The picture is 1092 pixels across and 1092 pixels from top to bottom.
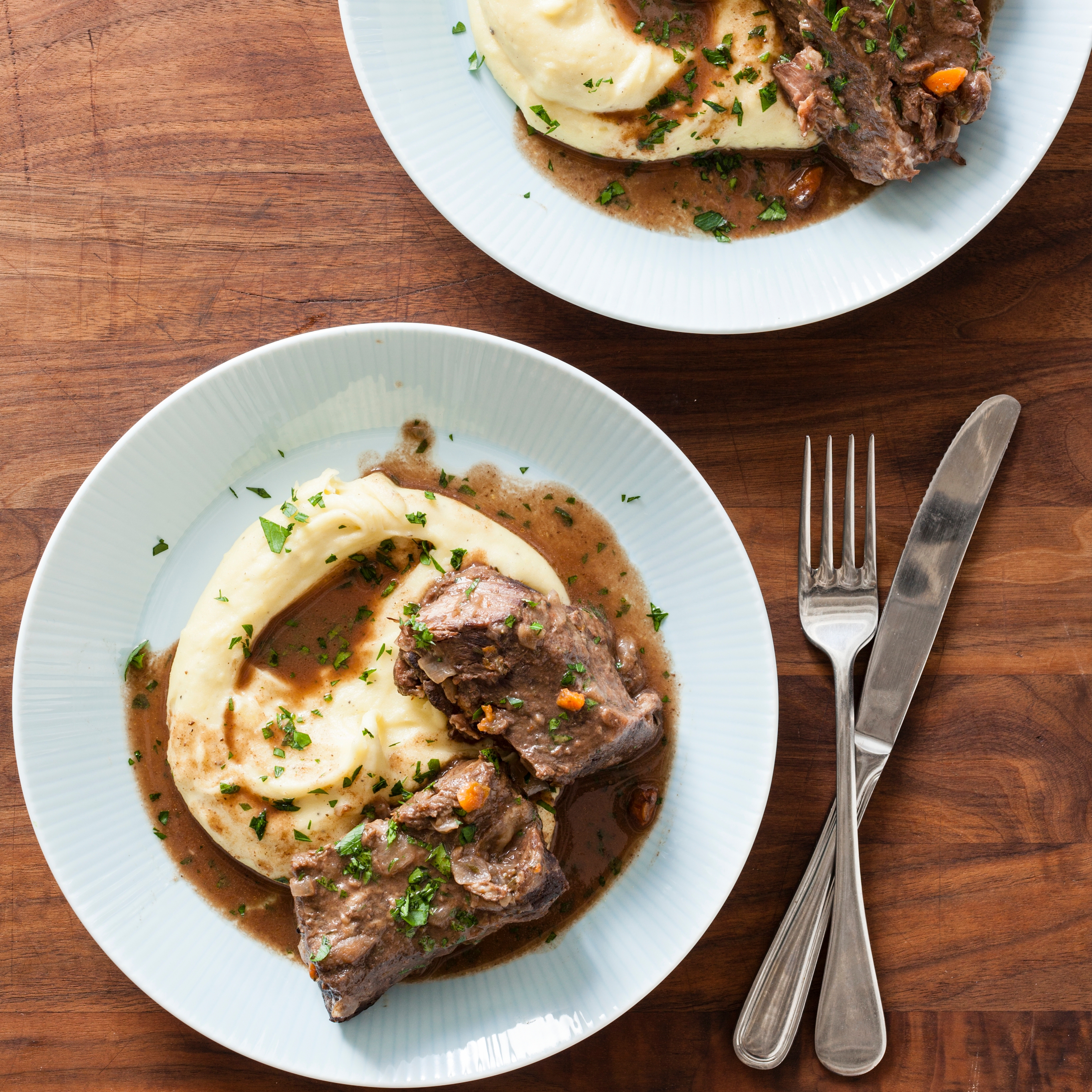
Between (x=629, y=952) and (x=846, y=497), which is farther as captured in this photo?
(x=846, y=497)

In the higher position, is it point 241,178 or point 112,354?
point 241,178

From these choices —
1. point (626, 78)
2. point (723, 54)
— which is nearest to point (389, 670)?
point (626, 78)

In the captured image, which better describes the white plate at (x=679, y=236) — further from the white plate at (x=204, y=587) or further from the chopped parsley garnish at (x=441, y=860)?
the chopped parsley garnish at (x=441, y=860)

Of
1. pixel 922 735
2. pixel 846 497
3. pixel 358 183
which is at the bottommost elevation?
pixel 922 735

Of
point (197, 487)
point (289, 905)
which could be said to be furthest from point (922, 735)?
point (197, 487)

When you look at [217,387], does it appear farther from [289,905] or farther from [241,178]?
[289,905]
